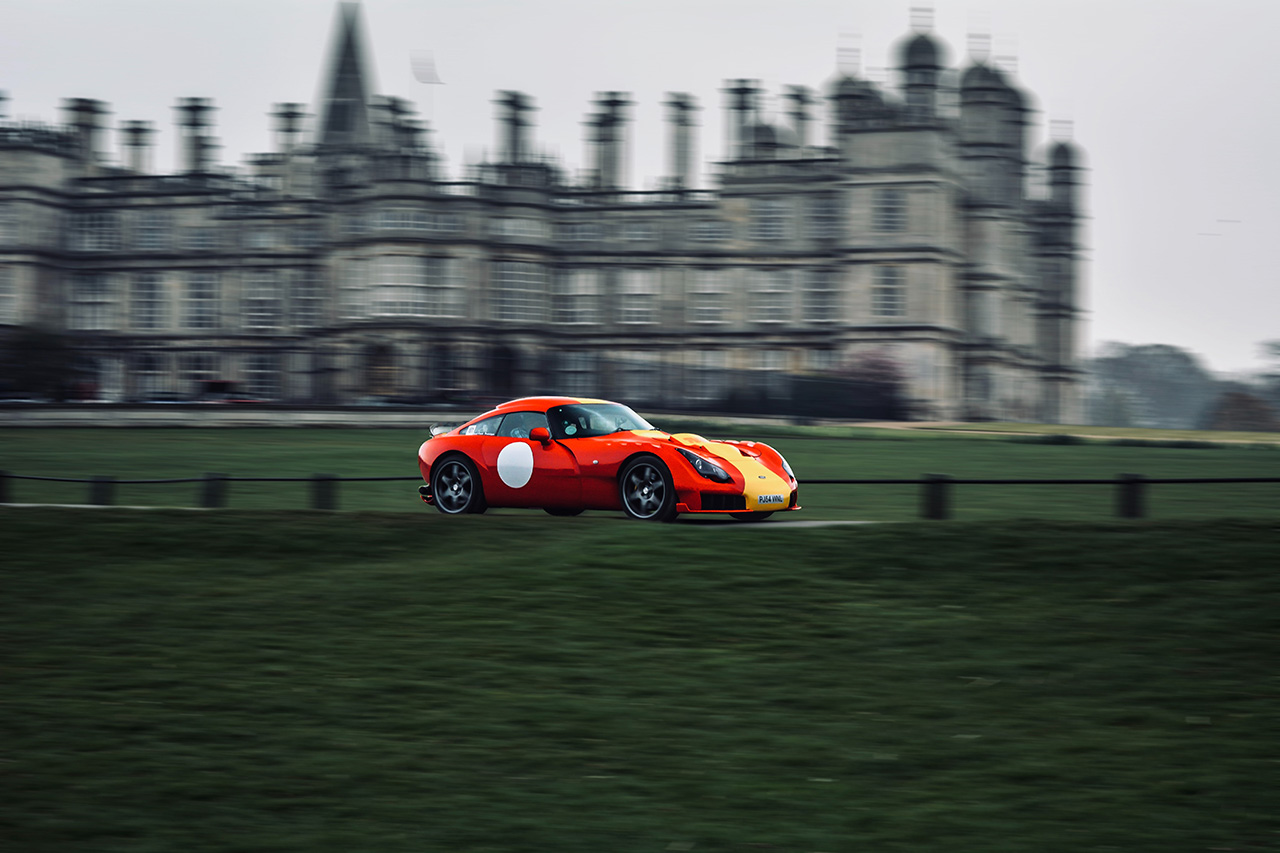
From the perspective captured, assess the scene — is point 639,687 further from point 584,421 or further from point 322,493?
point 322,493

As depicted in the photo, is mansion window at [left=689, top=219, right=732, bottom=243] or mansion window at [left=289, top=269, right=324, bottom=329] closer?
mansion window at [left=689, top=219, right=732, bottom=243]

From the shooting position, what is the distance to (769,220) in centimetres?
7044

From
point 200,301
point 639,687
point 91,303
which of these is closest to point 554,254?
point 200,301

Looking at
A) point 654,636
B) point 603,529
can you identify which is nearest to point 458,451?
point 603,529

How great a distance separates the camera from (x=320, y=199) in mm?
73875

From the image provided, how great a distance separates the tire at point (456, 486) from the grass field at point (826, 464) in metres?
3.42

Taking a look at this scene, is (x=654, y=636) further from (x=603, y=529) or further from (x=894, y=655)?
(x=603, y=529)

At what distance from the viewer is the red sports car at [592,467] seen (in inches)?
551

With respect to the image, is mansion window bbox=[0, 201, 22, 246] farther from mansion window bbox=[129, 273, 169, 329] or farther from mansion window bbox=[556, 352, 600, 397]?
mansion window bbox=[556, 352, 600, 397]

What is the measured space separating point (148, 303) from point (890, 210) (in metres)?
40.6

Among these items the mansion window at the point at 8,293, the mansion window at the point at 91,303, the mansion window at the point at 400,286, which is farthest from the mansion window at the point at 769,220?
the mansion window at the point at 8,293

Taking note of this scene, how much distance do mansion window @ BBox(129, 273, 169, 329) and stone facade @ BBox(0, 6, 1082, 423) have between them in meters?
0.16

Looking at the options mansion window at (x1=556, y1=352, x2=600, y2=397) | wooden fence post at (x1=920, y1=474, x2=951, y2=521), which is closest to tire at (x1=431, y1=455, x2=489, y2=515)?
wooden fence post at (x1=920, y1=474, x2=951, y2=521)

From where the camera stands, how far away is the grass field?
66.4 ft
